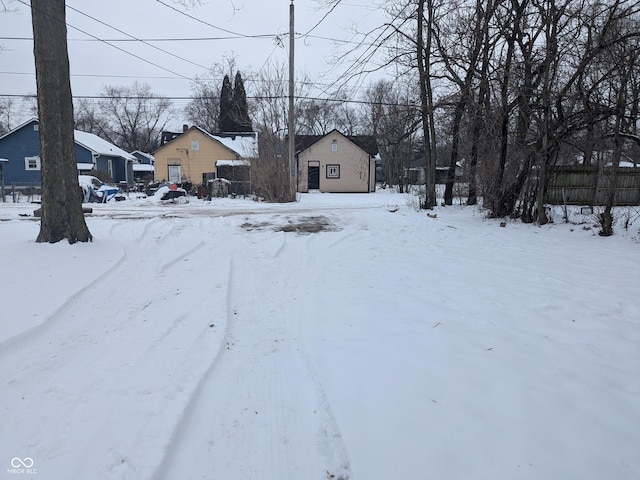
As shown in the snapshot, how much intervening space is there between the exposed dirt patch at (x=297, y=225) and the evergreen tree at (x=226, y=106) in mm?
36943

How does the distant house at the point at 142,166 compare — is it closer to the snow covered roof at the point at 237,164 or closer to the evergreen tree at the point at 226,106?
the evergreen tree at the point at 226,106

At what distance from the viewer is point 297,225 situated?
11.2 meters

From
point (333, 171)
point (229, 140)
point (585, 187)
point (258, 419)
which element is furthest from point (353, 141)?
point (258, 419)

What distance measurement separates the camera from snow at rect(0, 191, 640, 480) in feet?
7.51

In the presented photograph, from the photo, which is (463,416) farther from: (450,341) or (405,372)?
(450,341)

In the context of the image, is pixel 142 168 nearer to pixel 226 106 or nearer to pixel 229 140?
pixel 226 106

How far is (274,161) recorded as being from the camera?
20125mm

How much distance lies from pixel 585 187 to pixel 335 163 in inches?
919

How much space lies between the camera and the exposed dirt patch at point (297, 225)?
10.4m

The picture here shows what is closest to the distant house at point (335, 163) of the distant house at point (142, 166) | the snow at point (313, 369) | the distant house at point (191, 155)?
the distant house at point (191, 155)

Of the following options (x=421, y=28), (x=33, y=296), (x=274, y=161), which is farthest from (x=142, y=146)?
(x=33, y=296)

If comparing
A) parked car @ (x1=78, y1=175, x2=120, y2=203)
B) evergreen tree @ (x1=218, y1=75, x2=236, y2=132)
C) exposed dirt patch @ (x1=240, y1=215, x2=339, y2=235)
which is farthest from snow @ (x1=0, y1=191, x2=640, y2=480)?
evergreen tree @ (x1=218, y1=75, x2=236, y2=132)

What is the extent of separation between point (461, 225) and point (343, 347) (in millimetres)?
9089

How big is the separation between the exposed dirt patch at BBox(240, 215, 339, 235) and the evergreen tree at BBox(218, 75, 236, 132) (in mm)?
36943
